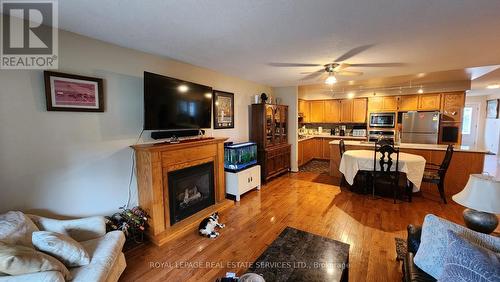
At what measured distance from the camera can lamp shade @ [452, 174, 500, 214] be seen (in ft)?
4.84

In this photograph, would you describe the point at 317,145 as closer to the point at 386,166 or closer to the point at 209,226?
the point at 386,166

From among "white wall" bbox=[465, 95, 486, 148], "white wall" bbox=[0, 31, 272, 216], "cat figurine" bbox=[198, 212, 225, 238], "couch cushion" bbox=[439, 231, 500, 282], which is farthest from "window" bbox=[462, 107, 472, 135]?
"white wall" bbox=[0, 31, 272, 216]

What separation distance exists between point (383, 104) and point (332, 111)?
1441 mm

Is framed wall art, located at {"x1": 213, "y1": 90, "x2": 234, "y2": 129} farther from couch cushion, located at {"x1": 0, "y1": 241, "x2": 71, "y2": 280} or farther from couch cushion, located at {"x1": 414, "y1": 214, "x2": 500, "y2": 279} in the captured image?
couch cushion, located at {"x1": 414, "y1": 214, "x2": 500, "y2": 279}

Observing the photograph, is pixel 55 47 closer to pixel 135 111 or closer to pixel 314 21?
pixel 135 111

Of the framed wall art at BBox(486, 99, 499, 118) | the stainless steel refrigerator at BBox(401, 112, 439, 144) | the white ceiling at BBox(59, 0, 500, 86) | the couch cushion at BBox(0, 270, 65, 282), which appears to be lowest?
the couch cushion at BBox(0, 270, 65, 282)

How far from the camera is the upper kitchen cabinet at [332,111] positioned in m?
6.82

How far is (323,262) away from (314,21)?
1961 millimetres

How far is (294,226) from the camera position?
9.26 ft

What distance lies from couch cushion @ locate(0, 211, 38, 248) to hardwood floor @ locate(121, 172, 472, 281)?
85 cm

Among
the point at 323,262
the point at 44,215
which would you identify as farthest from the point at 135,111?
the point at 323,262

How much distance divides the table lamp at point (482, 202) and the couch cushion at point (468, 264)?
56 cm

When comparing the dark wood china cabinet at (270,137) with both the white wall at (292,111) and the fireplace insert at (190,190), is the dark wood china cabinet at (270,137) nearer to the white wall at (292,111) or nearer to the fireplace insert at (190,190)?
the white wall at (292,111)

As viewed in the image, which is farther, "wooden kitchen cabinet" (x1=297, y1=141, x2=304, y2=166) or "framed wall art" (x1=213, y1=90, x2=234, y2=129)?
"wooden kitchen cabinet" (x1=297, y1=141, x2=304, y2=166)
